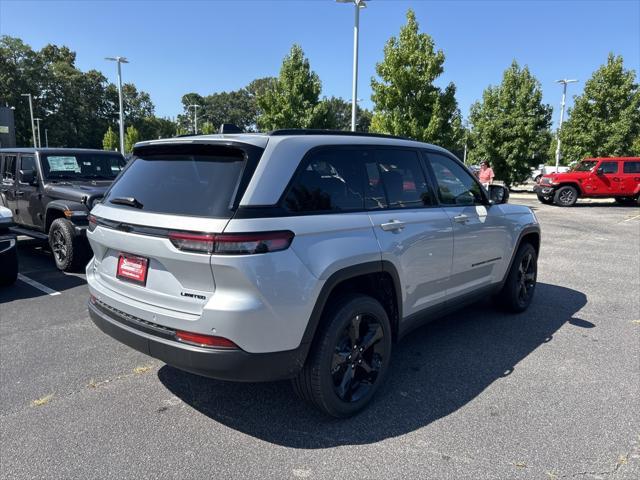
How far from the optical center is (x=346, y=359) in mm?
2938

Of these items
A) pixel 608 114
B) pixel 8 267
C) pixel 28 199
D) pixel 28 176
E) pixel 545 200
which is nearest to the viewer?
pixel 8 267

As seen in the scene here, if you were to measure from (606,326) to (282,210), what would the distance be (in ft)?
13.2

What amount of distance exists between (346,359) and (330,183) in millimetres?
1124

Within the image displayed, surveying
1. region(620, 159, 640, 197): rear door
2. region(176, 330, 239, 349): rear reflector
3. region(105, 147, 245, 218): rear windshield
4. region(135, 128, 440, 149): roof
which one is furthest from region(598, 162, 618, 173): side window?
region(176, 330, 239, 349): rear reflector

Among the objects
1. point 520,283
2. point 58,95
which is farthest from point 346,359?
point 58,95

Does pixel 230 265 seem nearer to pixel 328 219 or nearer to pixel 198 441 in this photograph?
pixel 328 219

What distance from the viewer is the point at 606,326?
477cm

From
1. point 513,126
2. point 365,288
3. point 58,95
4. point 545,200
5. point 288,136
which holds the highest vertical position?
point 58,95

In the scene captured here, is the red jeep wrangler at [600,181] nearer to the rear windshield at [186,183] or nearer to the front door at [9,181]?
the front door at [9,181]

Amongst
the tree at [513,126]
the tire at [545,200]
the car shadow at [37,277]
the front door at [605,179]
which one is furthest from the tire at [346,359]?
the tree at [513,126]

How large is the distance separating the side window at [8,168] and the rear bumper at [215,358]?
6582mm

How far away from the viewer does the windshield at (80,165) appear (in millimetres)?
7316

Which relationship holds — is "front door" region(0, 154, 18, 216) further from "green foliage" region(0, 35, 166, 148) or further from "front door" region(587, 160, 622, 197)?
"green foliage" region(0, 35, 166, 148)

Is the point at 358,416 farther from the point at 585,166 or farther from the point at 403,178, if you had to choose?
the point at 585,166
